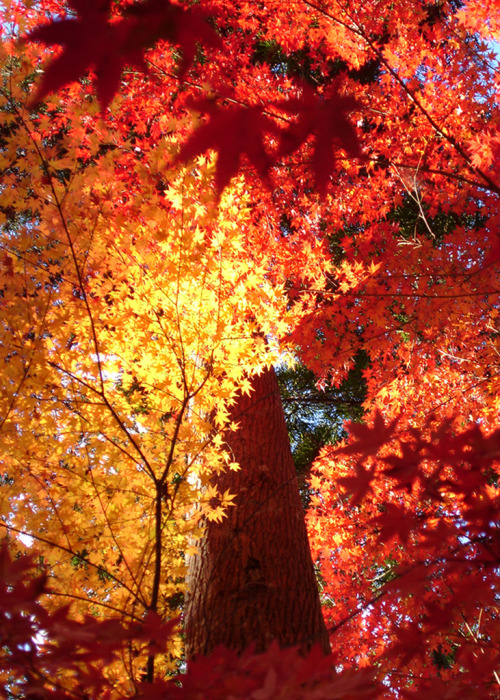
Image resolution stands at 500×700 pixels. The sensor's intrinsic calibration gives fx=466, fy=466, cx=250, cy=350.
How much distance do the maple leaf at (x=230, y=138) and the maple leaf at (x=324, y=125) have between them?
106 millimetres

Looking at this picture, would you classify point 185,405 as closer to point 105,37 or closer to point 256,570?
point 256,570

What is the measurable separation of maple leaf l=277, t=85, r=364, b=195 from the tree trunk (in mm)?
1335

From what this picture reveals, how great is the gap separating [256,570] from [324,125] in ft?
6.47

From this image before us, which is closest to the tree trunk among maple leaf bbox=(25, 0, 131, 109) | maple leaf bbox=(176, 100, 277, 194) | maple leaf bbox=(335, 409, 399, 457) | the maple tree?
the maple tree

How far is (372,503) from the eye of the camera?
13.1 ft

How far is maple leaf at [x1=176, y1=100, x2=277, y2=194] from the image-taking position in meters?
1.28

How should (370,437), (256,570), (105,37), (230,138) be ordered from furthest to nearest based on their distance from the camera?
(256,570) → (370,437) → (230,138) → (105,37)

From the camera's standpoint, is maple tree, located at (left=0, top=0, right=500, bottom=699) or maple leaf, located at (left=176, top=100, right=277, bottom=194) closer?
maple tree, located at (left=0, top=0, right=500, bottom=699)

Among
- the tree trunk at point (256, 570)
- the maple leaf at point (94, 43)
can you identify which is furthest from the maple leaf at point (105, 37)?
the tree trunk at point (256, 570)

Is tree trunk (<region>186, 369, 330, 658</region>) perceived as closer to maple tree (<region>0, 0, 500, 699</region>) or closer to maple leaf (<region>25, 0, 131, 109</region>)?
maple tree (<region>0, 0, 500, 699</region>)

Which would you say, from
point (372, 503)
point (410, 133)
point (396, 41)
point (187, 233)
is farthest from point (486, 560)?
point (396, 41)

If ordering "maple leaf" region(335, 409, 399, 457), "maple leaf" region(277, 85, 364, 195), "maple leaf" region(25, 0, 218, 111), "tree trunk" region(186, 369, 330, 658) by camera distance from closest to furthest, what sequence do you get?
"maple leaf" region(25, 0, 218, 111)
"maple leaf" region(277, 85, 364, 195)
"maple leaf" region(335, 409, 399, 457)
"tree trunk" region(186, 369, 330, 658)

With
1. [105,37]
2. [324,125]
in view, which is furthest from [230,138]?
[105,37]

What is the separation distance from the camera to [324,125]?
48.3 inches
